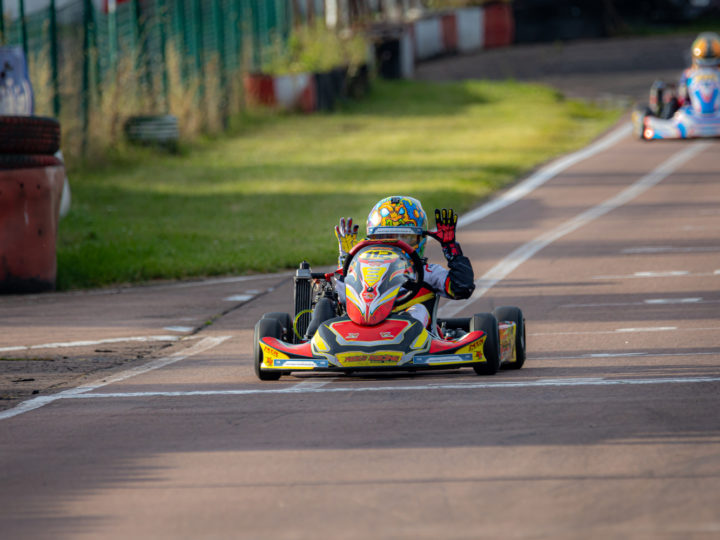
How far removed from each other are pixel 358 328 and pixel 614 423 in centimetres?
227

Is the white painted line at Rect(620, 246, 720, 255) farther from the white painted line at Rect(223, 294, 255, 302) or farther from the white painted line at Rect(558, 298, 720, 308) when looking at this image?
the white painted line at Rect(223, 294, 255, 302)

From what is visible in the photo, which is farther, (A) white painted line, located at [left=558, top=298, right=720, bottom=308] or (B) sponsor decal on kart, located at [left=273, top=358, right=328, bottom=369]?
(A) white painted line, located at [left=558, top=298, right=720, bottom=308]

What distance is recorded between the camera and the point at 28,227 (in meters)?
13.3

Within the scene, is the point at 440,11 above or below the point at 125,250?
above

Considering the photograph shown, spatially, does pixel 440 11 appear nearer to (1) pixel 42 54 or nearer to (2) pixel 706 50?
(2) pixel 706 50

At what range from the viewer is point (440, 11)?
41.5 meters

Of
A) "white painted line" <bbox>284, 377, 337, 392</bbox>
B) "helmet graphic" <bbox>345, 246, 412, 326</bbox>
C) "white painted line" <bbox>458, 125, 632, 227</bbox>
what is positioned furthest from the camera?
"white painted line" <bbox>458, 125, 632, 227</bbox>

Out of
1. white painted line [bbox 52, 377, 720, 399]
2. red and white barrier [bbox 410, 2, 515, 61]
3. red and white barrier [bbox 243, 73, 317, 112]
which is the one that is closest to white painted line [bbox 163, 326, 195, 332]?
white painted line [bbox 52, 377, 720, 399]

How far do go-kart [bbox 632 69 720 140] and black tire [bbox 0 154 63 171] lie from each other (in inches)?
476

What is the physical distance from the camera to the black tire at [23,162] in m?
13.2

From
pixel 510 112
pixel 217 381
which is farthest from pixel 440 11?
pixel 217 381

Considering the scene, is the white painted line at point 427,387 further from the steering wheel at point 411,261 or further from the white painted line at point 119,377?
the steering wheel at point 411,261

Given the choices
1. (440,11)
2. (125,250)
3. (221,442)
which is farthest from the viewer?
(440,11)

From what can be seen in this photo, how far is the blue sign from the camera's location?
16438mm
